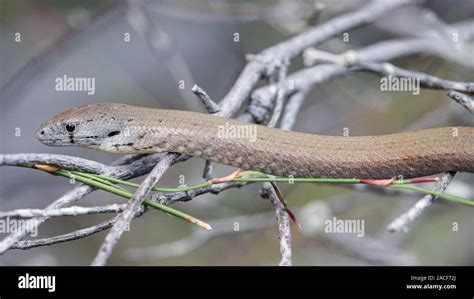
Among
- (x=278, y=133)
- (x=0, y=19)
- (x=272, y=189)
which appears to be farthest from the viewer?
(x=0, y=19)

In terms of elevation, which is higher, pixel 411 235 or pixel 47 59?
pixel 47 59

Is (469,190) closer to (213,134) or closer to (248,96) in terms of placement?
(248,96)

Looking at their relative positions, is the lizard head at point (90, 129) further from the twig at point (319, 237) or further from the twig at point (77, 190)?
the twig at point (319, 237)

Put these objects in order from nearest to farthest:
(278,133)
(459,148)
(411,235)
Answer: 1. (459,148)
2. (278,133)
3. (411,235)

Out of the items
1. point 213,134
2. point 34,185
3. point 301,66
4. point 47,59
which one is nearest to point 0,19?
point 47,59

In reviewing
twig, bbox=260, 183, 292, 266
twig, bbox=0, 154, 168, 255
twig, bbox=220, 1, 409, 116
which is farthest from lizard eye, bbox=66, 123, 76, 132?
twig, bbox=260, 183, 292, 266

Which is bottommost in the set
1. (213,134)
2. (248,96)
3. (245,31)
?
(213,134)
